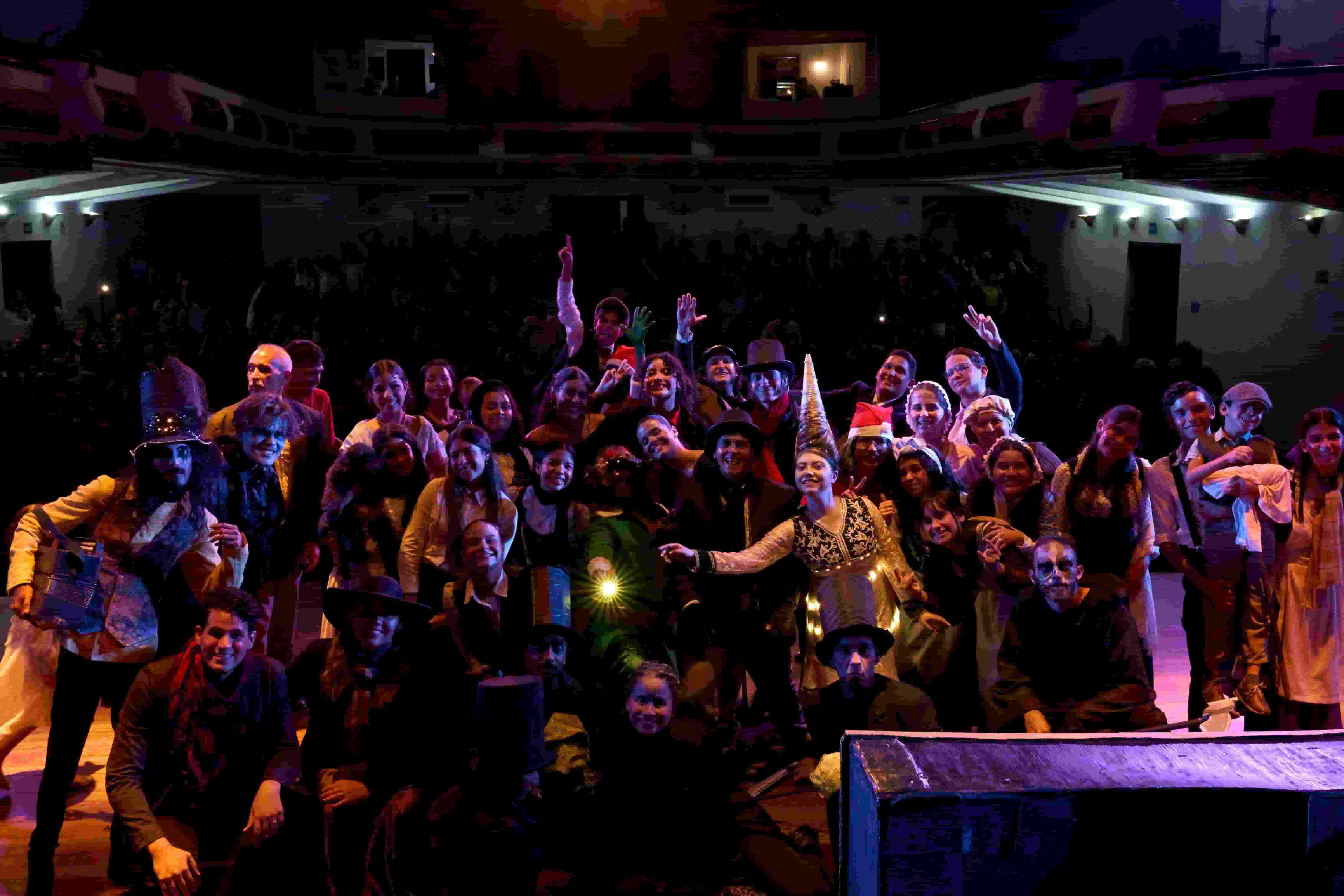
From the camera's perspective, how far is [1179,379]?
37.3 feet

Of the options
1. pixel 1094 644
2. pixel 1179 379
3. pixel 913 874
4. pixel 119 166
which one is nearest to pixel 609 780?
pixel 1094 644

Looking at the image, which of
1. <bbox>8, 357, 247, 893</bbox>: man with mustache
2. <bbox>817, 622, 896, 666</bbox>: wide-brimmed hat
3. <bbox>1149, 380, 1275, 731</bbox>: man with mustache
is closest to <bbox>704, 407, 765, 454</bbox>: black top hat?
<bbox>817, 622, 896, 666</bbox>: wide-brimmed hat

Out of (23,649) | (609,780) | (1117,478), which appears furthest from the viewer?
(1117,478)

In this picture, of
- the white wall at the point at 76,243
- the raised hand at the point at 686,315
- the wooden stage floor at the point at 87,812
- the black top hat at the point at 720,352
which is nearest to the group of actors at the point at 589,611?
the wooden stage floor at the point at 87,812

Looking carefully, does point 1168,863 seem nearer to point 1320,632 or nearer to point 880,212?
point 1320,632

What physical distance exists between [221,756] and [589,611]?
1.38 meters

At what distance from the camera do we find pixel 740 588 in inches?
169

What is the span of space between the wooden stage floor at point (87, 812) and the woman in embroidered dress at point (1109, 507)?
0.87 meters

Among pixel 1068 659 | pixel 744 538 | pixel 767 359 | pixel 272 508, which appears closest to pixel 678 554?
pixel 744 538

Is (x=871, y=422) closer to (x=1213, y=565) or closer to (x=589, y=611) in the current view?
(x=1213, y=565)

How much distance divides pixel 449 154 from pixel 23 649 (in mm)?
13546

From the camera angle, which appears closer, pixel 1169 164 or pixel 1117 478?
pixel 1117 478

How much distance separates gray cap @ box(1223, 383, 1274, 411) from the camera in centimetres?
454

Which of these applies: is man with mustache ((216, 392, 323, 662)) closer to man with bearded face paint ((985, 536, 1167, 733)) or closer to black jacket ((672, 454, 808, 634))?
black jacket ((672, 454, 808, 634))
